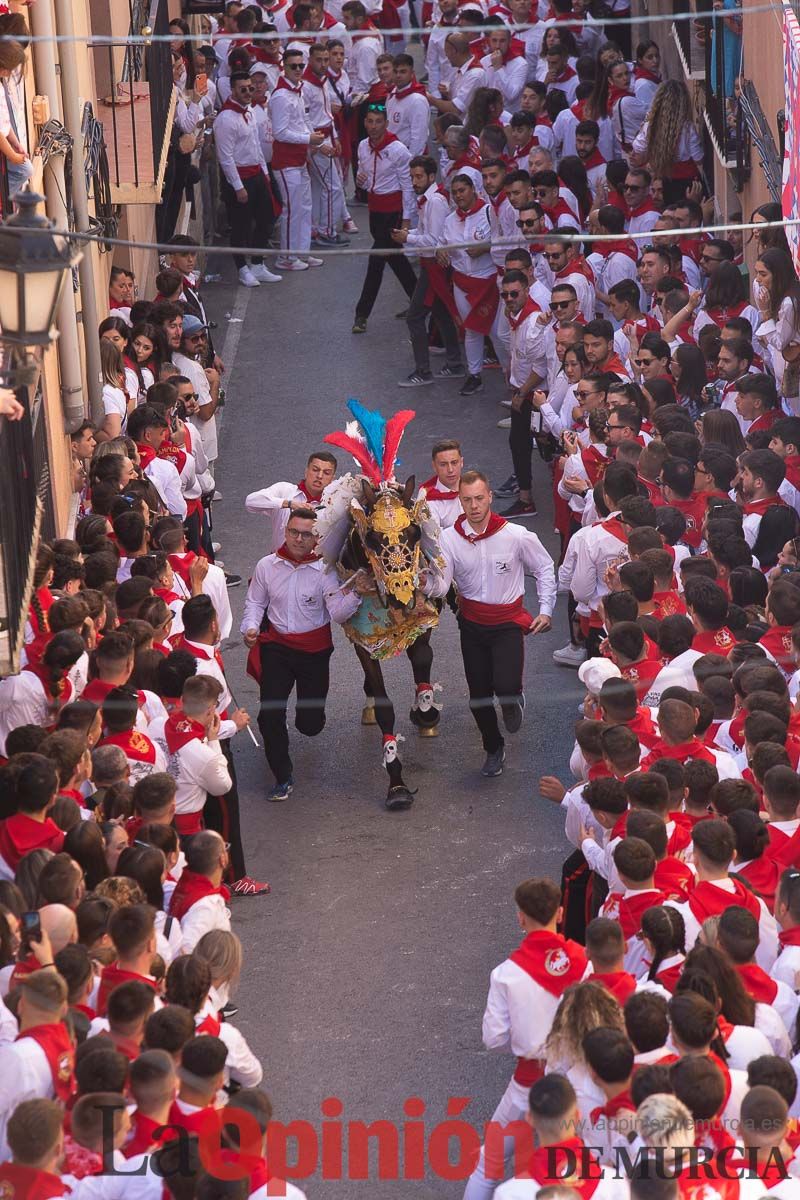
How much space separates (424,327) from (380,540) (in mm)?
6826

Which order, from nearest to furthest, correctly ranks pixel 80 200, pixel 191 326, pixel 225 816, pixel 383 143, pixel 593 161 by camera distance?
pixel 225 816 < pixel 80 200 < pixel 191 326 < pixel 593 161 < pixel 383 143

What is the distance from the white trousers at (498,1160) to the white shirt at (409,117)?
12.7m

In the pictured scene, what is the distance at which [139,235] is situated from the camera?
55.0 ft

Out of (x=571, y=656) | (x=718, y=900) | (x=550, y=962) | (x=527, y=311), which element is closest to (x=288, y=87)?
(x=527, y=311)

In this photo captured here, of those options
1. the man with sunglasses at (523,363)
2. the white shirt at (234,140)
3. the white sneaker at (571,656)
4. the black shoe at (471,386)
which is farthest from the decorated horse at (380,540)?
the white shirt at (234,140)

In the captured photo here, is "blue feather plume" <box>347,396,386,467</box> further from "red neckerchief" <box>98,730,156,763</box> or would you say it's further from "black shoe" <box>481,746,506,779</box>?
"red neckerchief" <box>98,730,156,763</box>

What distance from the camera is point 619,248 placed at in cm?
1512

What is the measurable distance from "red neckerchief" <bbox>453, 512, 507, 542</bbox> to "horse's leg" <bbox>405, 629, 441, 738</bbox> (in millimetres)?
552

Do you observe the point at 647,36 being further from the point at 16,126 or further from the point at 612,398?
the point at 16,126

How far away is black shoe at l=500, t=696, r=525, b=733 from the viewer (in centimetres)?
1114

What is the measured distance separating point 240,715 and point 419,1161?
2.41 metres

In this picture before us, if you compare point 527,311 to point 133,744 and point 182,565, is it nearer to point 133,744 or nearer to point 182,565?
point 182,565

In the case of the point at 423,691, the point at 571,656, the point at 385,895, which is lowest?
the point at 385,895

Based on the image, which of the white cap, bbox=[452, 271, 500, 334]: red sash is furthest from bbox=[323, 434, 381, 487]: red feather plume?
bbox=[452, 271, 500, 334]: red sash
